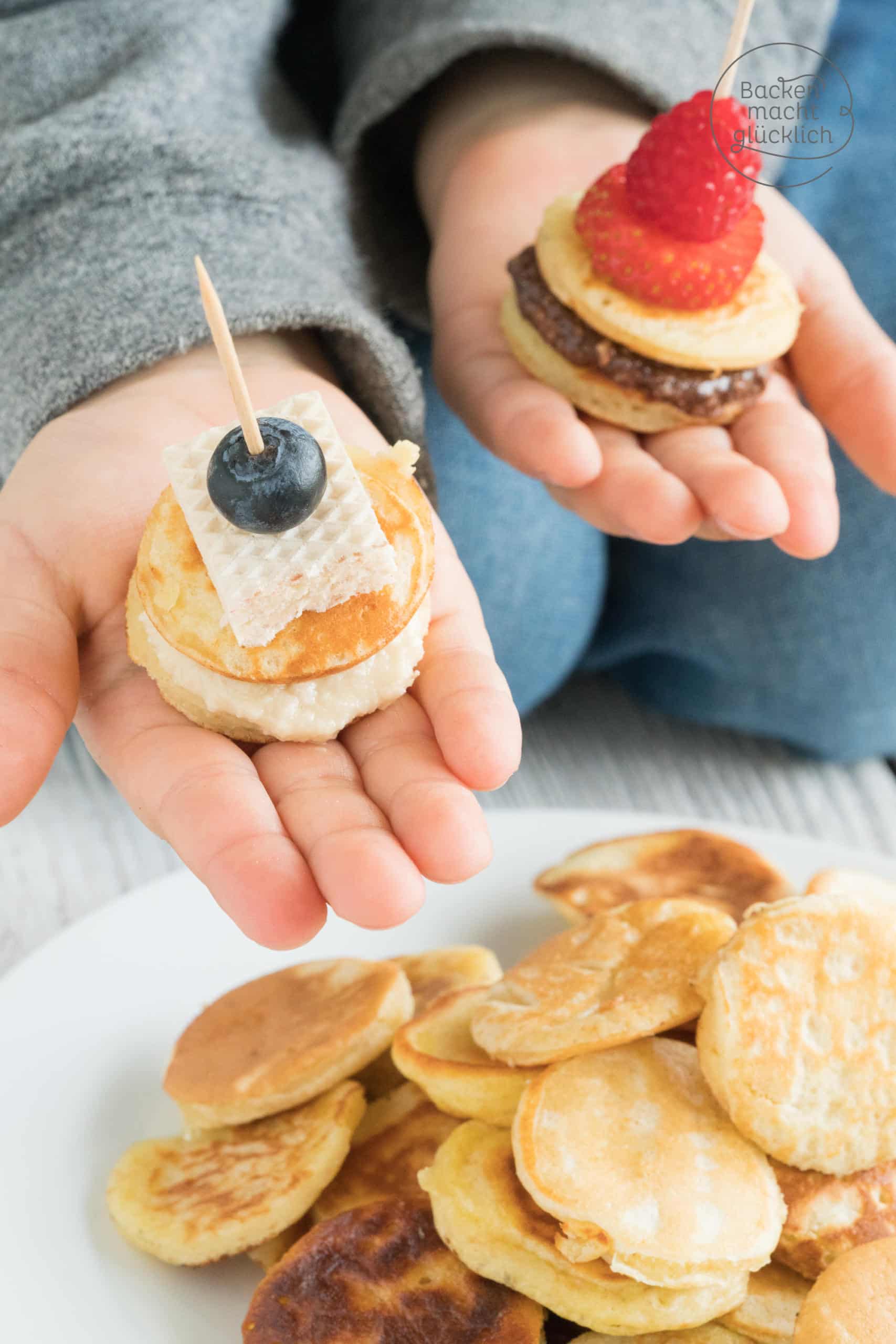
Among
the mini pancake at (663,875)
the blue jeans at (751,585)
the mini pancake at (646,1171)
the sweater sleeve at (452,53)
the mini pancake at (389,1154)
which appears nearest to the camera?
the mini pancake at (646,1171)

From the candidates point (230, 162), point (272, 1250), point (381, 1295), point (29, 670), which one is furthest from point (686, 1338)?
point (230, 162)

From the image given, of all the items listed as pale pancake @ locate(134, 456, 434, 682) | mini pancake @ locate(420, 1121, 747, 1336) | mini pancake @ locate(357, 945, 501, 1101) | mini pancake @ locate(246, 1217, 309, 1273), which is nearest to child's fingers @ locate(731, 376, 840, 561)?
pale pancake @ locate(134, 456, 434, 682)

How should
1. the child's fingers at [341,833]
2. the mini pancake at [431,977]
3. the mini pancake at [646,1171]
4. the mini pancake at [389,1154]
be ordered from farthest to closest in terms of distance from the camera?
the mini pancake at [431,977] → the mini pancake at [389,1154] → the mini pancake at [646,1171] → the child's fingers at [341,833]

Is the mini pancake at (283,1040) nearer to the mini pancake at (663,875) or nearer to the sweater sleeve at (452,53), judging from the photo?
the mini pancake at (663,875)

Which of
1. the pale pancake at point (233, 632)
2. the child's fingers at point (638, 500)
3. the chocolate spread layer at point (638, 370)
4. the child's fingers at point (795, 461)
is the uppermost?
the pale pancake at point (233, 632)

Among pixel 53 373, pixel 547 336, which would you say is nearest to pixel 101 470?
pixel 53 373

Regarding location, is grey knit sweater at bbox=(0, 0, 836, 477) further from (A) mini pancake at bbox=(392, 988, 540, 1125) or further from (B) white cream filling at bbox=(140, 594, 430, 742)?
(A) mini pancake at bbox=(392, 988, 540, 1125)

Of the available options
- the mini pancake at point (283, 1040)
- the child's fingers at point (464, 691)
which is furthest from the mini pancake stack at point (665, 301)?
the mini pancake at point (283, 1040)
